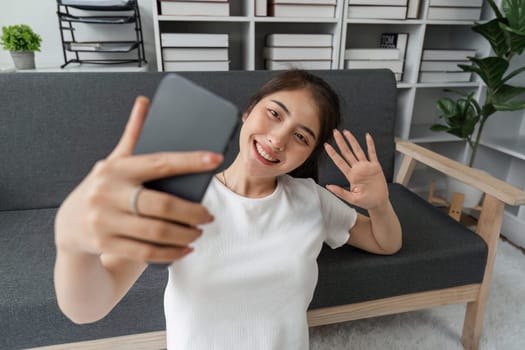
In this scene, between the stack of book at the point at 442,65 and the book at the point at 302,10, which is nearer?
the book at the point at 302,10

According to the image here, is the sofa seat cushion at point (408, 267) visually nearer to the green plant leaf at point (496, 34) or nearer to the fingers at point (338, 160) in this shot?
the fingers at point (338, 160)

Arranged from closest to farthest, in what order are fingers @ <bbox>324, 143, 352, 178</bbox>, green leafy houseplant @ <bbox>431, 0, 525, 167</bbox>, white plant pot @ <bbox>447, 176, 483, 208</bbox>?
1. fingers @ <bbox>324, 143, 352, 178</bbox>
2. green leafy houseplant @ <bbox>431, 0, 525, 167</bbox>
3. white plant pot @ <bbox>447, 176, 483, 208</bbox>

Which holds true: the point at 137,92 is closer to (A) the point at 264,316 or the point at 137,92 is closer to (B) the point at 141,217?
(A) the point at 264,316

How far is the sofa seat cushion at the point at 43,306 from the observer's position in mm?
841

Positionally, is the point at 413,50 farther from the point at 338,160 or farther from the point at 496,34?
the point at 338,160

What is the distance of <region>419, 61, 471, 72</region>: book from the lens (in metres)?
1.93

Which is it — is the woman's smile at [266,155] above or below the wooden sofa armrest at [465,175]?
above

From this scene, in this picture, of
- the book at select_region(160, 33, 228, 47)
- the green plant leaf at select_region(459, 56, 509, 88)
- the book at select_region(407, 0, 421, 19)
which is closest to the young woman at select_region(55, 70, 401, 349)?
the book at select_region(160, 33, 228, 47)

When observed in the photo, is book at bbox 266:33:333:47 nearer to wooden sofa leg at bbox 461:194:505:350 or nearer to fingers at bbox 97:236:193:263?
wooden sofa leg at bbox 461:194:505:350

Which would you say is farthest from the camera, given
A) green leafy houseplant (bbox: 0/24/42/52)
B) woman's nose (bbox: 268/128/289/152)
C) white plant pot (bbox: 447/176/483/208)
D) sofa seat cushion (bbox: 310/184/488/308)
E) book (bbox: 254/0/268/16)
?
white plant pot (bbox: 447/176/483/208)

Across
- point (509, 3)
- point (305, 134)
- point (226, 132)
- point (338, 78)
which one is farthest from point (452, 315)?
point (226, 132)

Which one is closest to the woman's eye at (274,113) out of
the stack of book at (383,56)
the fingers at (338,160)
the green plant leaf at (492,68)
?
the fingers at (338,160)

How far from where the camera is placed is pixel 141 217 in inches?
13.0

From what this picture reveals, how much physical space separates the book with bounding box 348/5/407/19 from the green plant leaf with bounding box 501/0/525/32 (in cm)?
42
